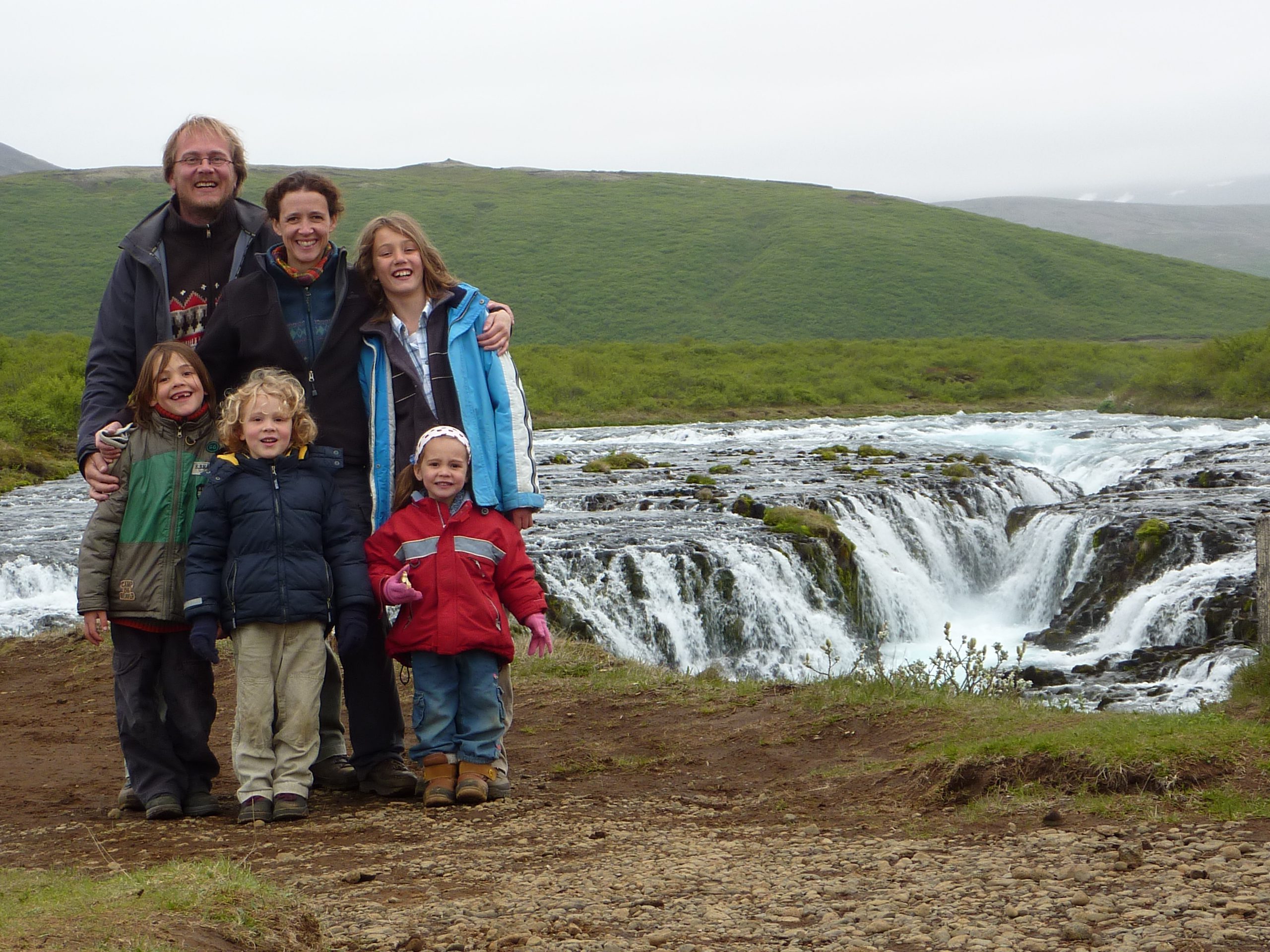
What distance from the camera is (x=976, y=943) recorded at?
131 inches

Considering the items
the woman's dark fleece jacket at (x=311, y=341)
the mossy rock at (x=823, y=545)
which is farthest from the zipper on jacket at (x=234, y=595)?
the mossy rock at (x=823, y=545)

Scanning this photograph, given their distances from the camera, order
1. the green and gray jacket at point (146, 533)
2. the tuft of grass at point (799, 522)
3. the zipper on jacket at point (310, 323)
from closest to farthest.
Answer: the green and gray jacket at point (146, 533) < the zipper on jacket at point (310, 323) < the tuft of grass at point (799, 522)

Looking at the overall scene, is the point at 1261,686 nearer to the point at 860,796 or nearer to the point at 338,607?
the point at 860,796

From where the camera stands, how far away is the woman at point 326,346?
5527 millimetres

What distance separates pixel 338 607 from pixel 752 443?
2472cm

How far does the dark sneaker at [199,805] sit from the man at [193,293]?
30 cm

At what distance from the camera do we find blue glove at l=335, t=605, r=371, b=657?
5285 mm

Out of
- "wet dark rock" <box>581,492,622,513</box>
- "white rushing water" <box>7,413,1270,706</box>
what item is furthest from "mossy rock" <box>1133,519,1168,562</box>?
"wet dark rock" <box>581,492,622,513</box>

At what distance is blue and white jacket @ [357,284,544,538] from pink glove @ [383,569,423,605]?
427mm

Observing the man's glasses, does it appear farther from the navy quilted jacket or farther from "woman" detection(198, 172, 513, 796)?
the navy quilted jacket

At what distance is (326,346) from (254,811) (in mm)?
2071

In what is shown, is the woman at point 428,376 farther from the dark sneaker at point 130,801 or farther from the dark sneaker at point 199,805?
the dark sneaker at point 130,801

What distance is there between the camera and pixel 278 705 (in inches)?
215

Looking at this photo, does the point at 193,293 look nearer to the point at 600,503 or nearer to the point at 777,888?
the point at 777,888
